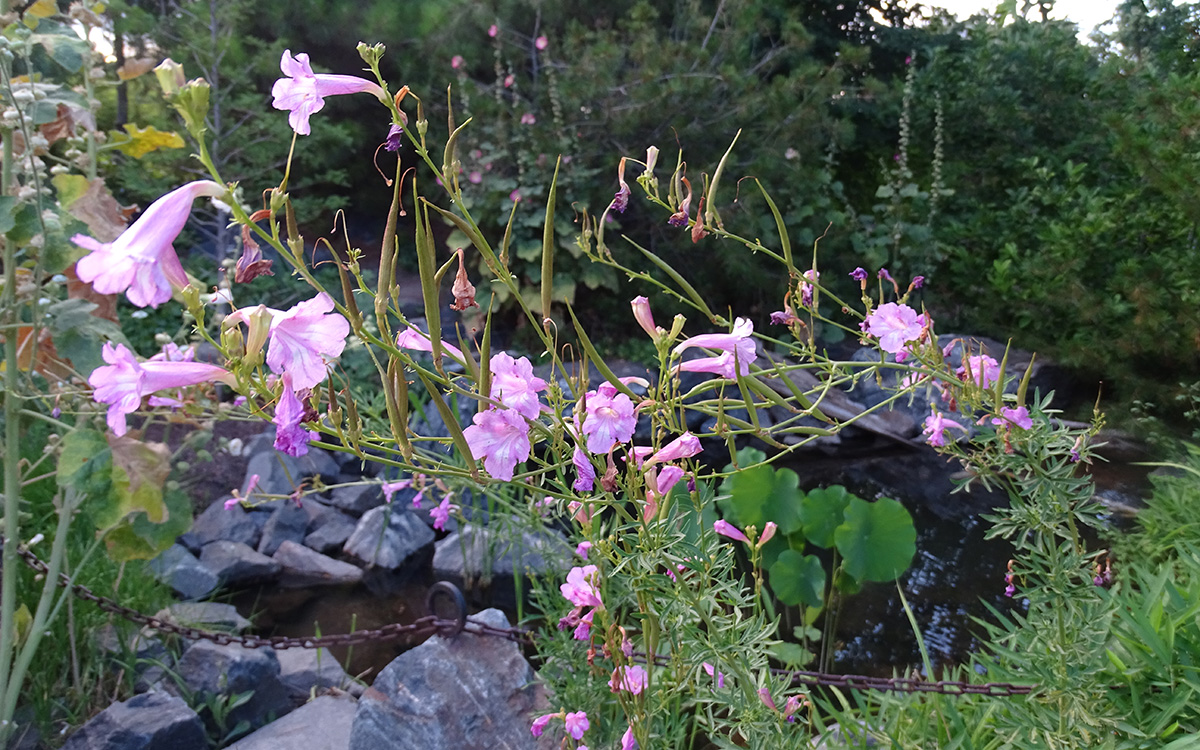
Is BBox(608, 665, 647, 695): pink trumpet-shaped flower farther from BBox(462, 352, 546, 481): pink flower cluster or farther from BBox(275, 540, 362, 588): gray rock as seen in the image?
BBox(275, 540, 362, 588): gray rock

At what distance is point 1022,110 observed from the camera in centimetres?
696

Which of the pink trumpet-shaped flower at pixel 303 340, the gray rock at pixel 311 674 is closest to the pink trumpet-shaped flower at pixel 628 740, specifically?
the pink trumpet-shaped flower at pixel 303 340

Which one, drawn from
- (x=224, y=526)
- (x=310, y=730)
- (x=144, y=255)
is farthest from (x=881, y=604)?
(x=144, y=255)

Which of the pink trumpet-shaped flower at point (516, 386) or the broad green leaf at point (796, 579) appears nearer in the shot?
the pink trumpet-shaped flower at point (516, 386)

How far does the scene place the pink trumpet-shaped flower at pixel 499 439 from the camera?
714 millimetres

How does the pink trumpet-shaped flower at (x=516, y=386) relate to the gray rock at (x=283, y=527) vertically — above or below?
above

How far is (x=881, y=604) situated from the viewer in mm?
3268

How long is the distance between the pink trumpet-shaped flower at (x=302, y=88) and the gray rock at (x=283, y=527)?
329cm

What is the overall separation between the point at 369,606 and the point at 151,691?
1321 mm

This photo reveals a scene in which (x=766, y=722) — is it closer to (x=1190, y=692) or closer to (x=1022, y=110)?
(x=1190, y=692)

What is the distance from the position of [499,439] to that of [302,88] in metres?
0.38

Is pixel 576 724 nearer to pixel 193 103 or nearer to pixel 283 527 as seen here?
pixel 193 103

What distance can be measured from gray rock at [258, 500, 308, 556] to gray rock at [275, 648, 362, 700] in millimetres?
1022

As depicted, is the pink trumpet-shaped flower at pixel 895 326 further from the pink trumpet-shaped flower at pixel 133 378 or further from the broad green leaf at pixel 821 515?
the broad green leaf at pixel 821 515
